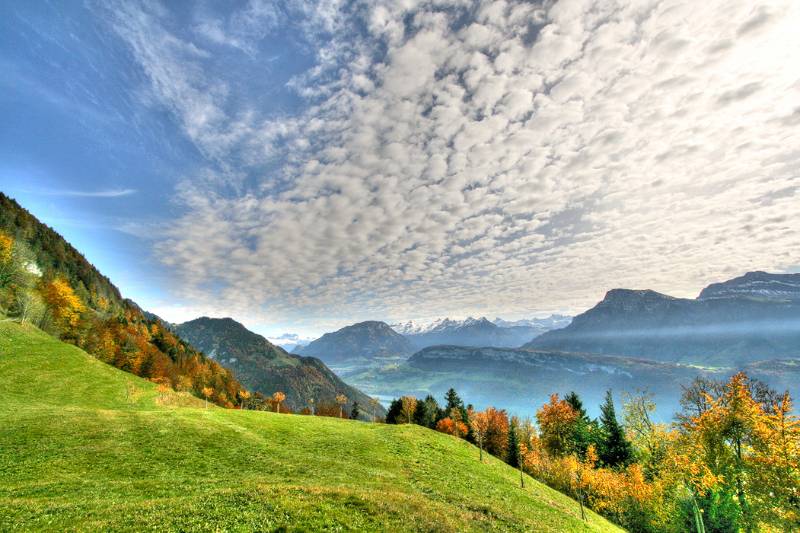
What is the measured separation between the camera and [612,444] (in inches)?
3027

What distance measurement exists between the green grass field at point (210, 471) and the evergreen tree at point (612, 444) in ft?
120

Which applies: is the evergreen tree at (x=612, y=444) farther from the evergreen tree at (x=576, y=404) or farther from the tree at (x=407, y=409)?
the tree at (x=407, y=409)

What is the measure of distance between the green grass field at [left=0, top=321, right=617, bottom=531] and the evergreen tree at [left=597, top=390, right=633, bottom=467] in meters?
A: 36.7

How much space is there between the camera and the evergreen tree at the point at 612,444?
75250mm

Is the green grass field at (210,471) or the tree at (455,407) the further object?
the tree at (455,407)

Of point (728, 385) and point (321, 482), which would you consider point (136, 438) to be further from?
point (728, 385)

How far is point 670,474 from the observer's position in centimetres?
5062

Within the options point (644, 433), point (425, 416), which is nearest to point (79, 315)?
point (425, 416)

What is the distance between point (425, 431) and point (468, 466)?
16952 millimetres

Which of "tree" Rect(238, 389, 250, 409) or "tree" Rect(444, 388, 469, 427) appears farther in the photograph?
"tree" Rect(238, 389, 250, 409)

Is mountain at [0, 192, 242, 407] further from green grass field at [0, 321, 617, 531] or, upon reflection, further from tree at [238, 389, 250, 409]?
green grass field at [0, 321, 617, 531]

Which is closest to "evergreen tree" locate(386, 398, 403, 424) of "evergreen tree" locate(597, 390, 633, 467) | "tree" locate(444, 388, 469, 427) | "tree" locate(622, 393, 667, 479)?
"tree" locate(444, 388, 469, 427)

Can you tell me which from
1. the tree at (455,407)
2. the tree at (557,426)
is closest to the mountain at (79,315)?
the tree at (455,407)

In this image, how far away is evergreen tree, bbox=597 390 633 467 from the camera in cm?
7525
